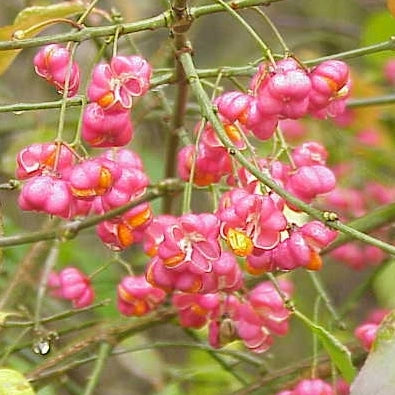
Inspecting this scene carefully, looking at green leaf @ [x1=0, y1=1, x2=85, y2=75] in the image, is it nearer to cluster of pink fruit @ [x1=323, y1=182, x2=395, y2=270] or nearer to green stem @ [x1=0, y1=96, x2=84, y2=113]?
green stem @ [x1=0, y1=96, x2=84, y2=113]

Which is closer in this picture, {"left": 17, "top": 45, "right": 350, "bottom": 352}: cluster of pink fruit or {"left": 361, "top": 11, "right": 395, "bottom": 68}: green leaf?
{"left": 17, "top": 45, "right": 350, "bottom": 352}: cluster of pink fruit

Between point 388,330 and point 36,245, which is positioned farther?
point 36,245

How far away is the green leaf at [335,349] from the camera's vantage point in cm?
130

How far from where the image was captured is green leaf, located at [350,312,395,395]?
1.13 m

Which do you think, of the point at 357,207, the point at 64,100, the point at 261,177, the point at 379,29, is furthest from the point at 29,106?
the point at 379,29

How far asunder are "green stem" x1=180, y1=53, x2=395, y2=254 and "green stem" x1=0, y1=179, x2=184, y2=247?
0.17 m

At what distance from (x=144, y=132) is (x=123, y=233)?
1950 millimetres

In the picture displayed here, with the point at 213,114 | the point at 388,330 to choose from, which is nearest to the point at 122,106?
the point at 213,114

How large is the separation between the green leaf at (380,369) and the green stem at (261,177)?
4.5 inches

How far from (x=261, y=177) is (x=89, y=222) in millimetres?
377

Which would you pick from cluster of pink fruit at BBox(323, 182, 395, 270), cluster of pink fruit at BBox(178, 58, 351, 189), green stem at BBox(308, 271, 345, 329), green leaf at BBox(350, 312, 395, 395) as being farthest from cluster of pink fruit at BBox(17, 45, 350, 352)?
cluster of pink fruit at BBox(323, 182, 395, 270)

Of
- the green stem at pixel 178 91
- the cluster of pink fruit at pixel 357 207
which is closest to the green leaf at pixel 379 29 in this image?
the cluster of pink fruit at pixel 357 207

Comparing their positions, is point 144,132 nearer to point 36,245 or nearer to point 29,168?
point 36,245

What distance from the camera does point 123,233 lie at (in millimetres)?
1331
